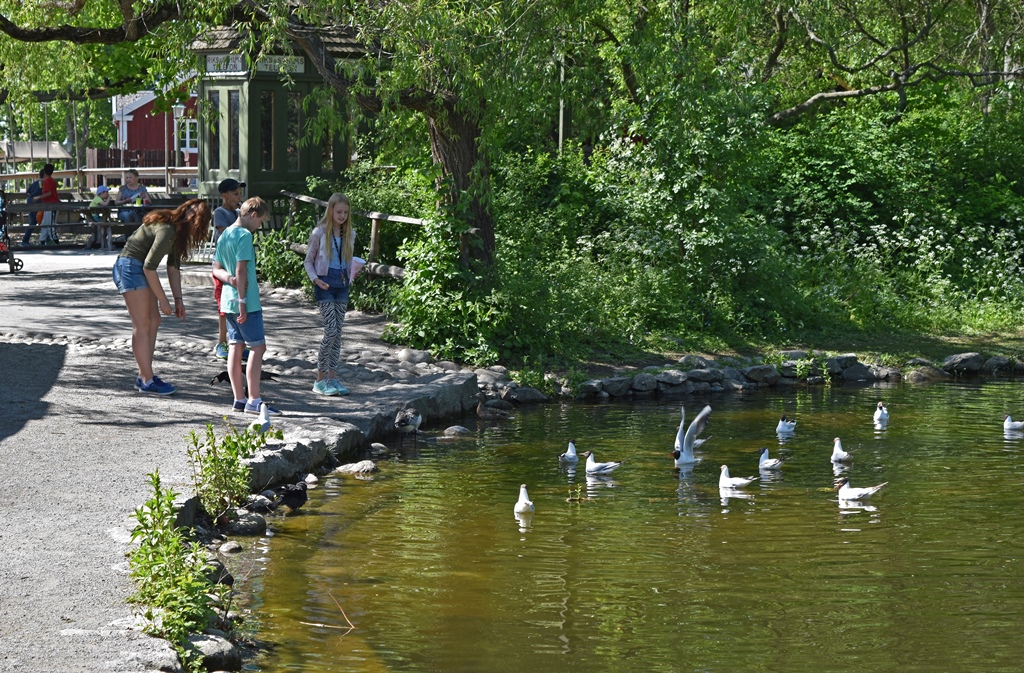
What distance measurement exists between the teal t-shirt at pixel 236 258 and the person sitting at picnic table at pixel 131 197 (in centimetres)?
1728

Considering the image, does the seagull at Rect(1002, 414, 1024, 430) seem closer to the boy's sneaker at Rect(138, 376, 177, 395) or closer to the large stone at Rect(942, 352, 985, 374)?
the large stone at Rect(942, 352, 985, 374)

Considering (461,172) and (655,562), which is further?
(461,172)

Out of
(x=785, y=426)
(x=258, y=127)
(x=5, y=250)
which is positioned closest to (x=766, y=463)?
(x=785, y=426)

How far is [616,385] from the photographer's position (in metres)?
16.2

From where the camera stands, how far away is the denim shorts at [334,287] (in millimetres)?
13422

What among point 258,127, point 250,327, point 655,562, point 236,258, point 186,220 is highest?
point 258,127

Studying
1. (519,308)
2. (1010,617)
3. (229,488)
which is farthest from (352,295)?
(1010,617)

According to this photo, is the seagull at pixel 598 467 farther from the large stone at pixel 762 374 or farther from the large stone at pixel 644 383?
the large stone at pixel 762 374

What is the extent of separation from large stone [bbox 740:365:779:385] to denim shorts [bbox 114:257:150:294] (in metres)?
8.54

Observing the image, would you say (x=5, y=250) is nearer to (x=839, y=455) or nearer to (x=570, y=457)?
(x=570, y=457)

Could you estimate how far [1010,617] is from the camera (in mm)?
7617

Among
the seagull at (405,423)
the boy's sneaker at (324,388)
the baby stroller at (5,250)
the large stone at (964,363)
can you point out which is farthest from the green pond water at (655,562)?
the baby stroller at (5,250)

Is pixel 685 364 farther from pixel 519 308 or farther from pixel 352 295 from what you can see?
pixel 352 295

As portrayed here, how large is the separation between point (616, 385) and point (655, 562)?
7.42 metres
